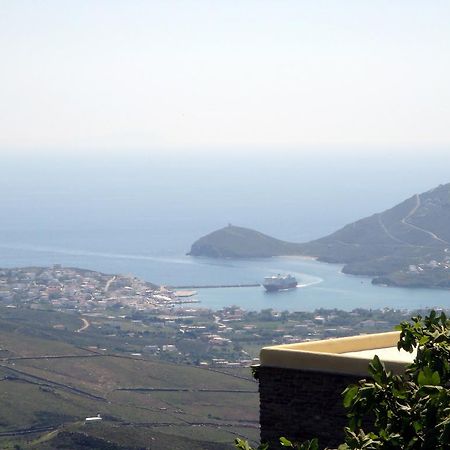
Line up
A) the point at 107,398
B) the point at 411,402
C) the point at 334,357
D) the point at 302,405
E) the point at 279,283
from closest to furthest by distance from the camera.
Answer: the point at 411,402, the point at 334,357, the point at 302,405, the point at 107,398, the point at 279,283

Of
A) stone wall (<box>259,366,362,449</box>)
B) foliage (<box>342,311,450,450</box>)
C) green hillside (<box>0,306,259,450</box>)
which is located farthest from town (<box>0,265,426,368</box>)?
foliage (<box>342,311,450,450</box>)

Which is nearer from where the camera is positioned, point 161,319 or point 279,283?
point 161,319

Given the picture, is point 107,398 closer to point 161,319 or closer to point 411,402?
point 161,319

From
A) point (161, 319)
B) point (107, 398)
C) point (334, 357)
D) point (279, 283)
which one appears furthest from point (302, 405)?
point (279, 283)

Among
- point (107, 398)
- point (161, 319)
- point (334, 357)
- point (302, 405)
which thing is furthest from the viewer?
point (161, 319)

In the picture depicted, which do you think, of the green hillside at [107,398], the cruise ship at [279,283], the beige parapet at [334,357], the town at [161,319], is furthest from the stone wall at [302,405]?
the cruise ship at [279,283]

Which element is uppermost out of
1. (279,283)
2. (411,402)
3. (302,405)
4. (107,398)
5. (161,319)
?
(279,283)

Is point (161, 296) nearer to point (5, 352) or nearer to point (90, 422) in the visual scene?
point (5, 352)

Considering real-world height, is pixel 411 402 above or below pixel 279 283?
below
